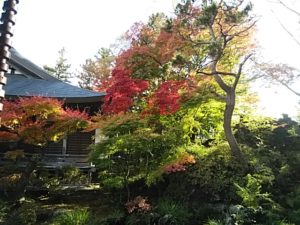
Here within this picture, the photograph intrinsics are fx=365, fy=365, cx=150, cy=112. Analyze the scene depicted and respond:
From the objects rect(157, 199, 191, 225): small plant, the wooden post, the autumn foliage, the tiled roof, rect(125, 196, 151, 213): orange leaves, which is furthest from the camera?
the tiled roof

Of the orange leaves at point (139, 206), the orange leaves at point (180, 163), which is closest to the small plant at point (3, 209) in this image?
the orange leaves at point (139, 206)

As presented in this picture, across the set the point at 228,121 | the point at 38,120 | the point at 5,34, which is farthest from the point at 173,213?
the point at 5,34

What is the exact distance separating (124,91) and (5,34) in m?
9.12

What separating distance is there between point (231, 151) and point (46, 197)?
7723 mm

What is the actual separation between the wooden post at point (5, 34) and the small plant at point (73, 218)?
7.40m

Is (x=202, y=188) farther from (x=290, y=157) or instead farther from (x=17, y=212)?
(x=17, y=212)

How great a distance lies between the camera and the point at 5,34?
3.84 metres

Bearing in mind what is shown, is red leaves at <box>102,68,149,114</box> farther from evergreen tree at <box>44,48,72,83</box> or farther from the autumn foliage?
evergreen tree at <box>44,48,72,83</box>

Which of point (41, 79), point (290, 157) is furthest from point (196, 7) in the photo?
point (41, 79)

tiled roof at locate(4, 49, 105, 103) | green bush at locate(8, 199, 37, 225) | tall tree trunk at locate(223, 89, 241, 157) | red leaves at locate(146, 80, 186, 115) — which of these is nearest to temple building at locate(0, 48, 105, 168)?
tiled roof at locate(4, 49, 105, 103)

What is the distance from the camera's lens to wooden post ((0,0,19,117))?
377cm

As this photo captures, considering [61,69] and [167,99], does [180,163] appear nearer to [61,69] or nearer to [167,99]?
[167,99]

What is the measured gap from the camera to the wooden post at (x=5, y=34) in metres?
3.77

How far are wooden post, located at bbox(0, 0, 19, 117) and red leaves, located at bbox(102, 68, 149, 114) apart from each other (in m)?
8.91
